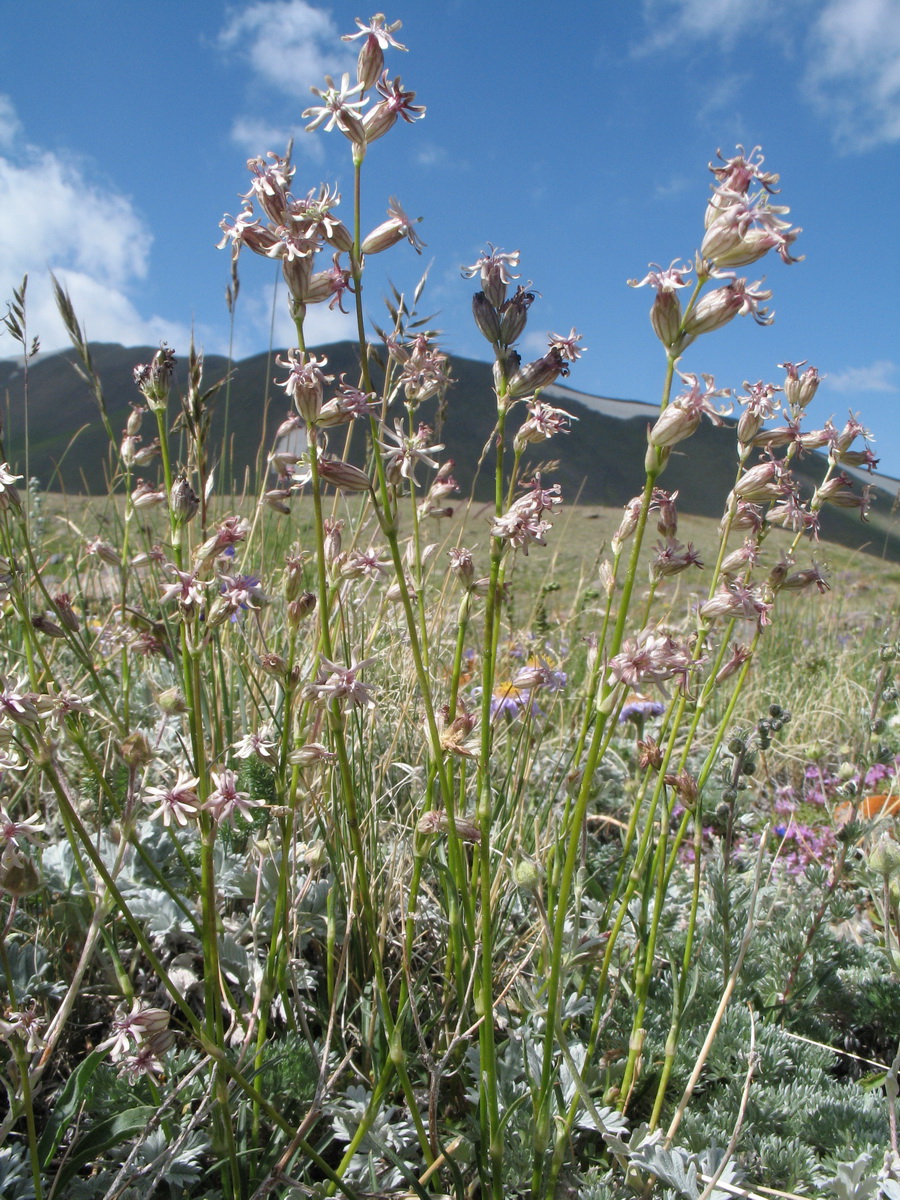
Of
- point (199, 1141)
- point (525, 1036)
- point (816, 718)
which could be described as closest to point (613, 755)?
point (816, 718)

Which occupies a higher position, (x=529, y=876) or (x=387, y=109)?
(x=387, y=109)

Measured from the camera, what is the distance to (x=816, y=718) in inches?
148

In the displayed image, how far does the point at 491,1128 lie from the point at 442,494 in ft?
2.93

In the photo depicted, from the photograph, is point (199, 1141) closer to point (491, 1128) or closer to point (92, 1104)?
point (92, 1104)

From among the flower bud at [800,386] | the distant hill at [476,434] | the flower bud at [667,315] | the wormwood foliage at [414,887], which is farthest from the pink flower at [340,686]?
the distant hill at [476,434]

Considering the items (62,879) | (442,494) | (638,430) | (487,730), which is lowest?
(62,879)

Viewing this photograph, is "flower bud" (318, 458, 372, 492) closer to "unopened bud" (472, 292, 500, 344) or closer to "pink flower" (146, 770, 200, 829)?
"unopened bud" (472, 292, 500, 344)

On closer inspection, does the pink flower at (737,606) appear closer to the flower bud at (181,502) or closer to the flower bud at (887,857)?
the flower bud at (887,857)

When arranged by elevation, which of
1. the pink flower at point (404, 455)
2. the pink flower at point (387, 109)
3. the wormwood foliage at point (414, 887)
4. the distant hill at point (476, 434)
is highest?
the distant hill at point (476, 434)

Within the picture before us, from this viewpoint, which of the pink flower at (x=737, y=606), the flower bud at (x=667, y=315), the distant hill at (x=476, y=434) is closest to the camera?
the flower bud at (x=667, y=315)

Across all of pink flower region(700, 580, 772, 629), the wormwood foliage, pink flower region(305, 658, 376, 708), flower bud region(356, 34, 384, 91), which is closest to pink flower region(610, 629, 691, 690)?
the wormwood foliage

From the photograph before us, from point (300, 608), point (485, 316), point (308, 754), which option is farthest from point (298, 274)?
point (308, 754)

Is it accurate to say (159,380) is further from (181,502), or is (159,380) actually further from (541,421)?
(541,421)

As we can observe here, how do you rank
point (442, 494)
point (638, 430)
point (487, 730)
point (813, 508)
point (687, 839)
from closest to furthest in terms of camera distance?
point (487, 730) < point (813, 508) < point (442, 494) < point (687, 839) < point (638, 430)
